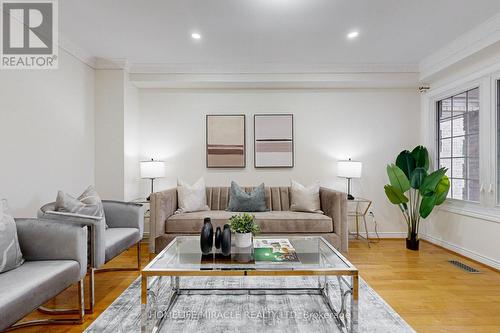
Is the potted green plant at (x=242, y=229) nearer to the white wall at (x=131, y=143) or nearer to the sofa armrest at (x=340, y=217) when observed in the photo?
the sofa armrest at (x=340, y=217)

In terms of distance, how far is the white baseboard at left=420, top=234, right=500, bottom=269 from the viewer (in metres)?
3.29

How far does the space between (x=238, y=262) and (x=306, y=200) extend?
2094 mm

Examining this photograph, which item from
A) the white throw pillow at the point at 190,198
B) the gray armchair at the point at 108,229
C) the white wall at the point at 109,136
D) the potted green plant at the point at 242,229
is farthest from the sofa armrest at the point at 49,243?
the white wall at the point at 109,136

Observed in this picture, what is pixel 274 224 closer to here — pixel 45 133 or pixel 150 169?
pixel 150 169

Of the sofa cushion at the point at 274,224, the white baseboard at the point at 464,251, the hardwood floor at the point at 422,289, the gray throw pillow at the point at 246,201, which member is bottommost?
the hardwood floor at the point at 422,289

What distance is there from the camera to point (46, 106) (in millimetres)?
3131

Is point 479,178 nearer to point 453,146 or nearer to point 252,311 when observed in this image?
point 453,146

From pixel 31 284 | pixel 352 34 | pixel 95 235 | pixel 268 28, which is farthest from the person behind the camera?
pixel 352 34

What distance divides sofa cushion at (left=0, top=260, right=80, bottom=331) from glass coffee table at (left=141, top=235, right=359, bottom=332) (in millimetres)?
538

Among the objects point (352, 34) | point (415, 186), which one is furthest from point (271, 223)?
point (352, 34)

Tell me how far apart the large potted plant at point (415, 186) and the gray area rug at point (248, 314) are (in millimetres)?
1793
